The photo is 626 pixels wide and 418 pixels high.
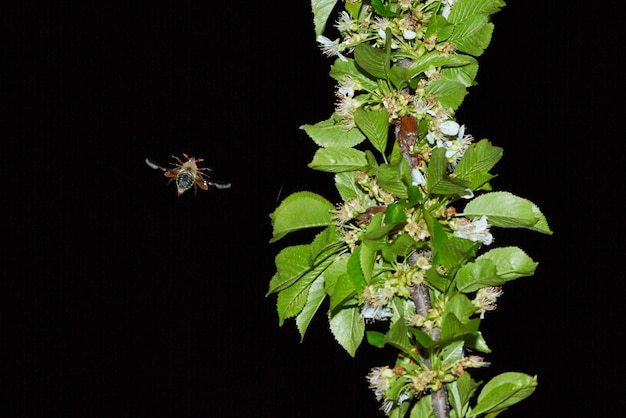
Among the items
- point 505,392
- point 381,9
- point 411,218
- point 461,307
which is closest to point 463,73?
point 381,9

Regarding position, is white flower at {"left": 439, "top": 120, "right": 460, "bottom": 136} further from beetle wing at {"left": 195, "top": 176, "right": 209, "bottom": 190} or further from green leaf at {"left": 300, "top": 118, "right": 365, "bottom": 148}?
beetle wing at {"left": 195, "top": 176, "right": 209, "bottom": 190}

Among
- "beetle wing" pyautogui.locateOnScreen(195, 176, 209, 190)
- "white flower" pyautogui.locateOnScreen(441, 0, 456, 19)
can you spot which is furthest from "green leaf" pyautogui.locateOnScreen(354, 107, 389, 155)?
"beetle wing" pyautogui.locateOnScreen(195, 176, 209, 190)

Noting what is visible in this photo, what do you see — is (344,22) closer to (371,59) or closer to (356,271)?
(371,59)

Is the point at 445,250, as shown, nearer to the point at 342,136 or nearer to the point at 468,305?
the point at 468,305

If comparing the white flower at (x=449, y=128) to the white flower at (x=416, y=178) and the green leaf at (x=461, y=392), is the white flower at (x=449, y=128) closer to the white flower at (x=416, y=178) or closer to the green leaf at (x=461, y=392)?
the white flower at (x=416, y=178)

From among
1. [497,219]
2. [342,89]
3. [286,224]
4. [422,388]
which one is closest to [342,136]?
[342,89]
